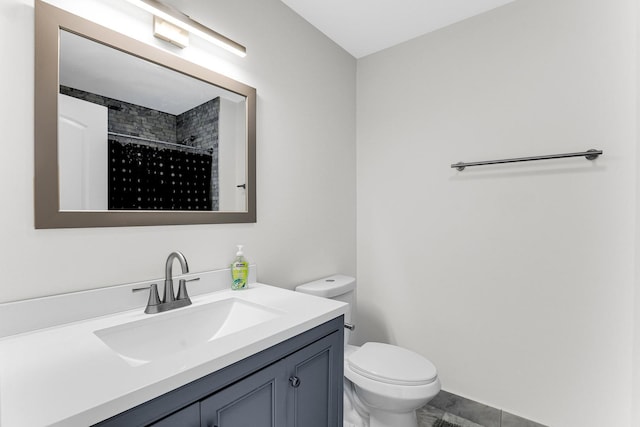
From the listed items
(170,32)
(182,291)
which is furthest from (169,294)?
(170,32)

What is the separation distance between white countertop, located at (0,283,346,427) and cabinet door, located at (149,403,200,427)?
0.07 meters

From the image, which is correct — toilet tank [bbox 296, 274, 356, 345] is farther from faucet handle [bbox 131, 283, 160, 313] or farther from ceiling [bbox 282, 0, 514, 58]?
ceiling [bbox 282, 0, 514, 58]

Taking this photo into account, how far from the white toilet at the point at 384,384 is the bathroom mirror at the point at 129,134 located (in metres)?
0.81

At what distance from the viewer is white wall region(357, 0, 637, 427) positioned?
4.91ft

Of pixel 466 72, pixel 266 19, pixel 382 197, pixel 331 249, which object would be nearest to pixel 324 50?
pixel 266 19

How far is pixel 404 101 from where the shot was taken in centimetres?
215

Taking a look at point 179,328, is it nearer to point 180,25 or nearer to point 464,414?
point 180,25

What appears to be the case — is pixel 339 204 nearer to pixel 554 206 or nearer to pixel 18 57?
pixel 554 206

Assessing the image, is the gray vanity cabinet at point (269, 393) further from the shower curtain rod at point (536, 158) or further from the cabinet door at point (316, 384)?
the shower curtain rod at point (536, 158)

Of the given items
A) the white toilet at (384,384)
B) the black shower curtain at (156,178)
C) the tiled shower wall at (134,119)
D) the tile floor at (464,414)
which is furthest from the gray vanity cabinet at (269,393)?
the tile floor at (464,414)

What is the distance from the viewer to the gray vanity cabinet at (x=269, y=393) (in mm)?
672

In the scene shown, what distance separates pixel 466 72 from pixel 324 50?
917mm

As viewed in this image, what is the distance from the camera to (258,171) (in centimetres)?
160

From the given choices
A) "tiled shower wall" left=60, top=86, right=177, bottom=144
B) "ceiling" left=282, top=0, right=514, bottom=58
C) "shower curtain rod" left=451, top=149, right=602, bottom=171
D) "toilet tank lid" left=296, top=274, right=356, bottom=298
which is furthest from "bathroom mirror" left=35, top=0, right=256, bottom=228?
"shower curtain rod" left=451, top=149, right=602, bottom=171
